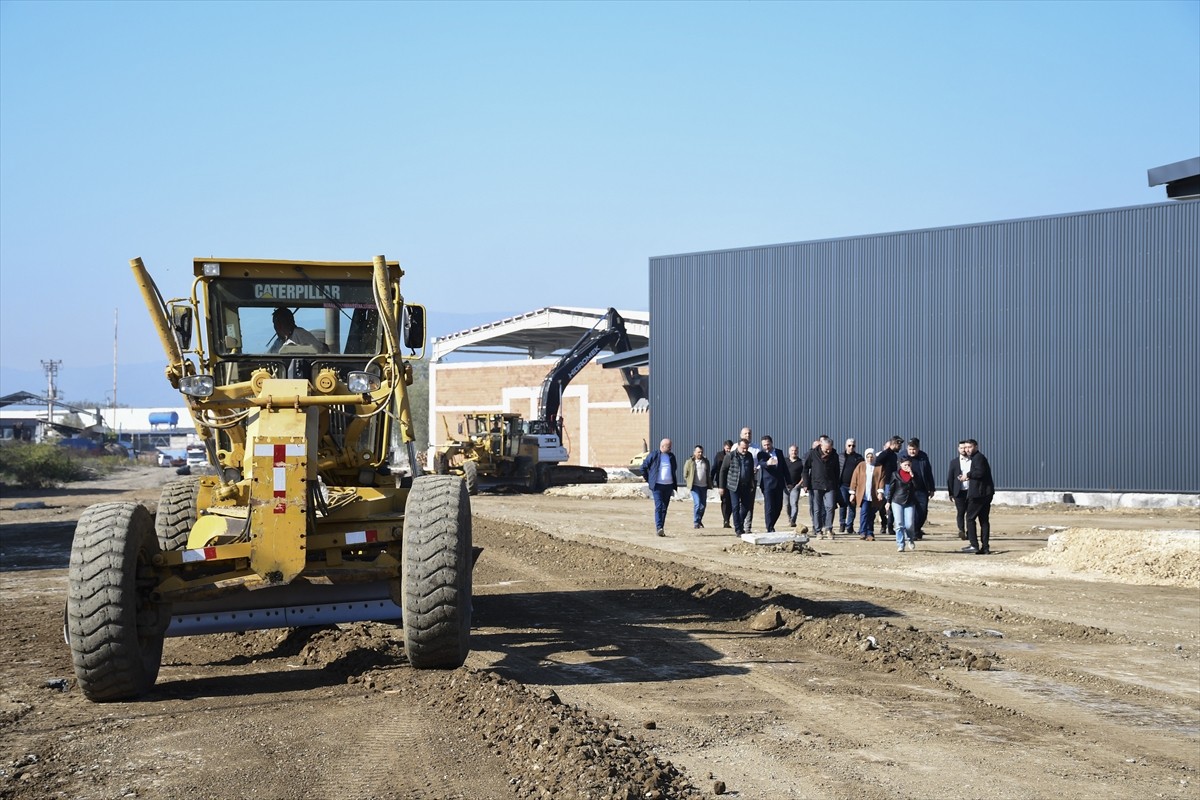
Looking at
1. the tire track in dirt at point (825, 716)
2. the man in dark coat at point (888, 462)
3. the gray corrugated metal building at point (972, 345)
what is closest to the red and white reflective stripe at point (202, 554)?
the tire track in dirt at point (825, 716)

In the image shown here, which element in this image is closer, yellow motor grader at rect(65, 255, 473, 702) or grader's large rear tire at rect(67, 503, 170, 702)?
grader's large rear tire at rect(67, 503, 170, 702)

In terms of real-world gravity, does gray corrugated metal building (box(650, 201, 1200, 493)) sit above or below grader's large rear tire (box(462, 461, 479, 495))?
above

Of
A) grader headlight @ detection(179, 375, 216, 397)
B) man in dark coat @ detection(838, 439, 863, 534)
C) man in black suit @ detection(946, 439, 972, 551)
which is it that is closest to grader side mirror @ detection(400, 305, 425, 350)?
grader headlight @ detection(179, 375, 216, 397)

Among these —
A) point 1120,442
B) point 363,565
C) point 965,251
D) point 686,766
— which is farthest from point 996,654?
point 965,251

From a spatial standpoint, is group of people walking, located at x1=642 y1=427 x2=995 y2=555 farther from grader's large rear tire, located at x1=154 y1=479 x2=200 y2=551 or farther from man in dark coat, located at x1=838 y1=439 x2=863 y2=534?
grader's large rear tire, located at x1=154 y1=479 x2=200 y2=551

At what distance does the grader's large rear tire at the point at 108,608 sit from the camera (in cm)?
761

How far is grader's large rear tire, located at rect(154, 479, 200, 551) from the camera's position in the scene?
1052 centimetres

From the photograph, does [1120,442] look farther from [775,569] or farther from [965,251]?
[775,569]

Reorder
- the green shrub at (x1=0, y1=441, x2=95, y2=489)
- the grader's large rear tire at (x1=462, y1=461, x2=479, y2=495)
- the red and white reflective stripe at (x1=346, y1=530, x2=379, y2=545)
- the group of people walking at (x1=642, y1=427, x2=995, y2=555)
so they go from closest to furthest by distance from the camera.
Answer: the red and white reflective stripe at (x1=346, y1=530, x2=379, y2=545) < the group of people walking at (x1=642, y1=427, x2=995, y2=555) < the grader's large rear tire at (x1=462, y1=461, x2=479, y2=495) < the green shrub at (x1=0, y1=441, x2=95, y2=489)

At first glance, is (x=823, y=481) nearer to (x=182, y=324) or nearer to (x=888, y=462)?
(x=888, y=462)

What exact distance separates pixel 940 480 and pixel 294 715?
87.7 ft

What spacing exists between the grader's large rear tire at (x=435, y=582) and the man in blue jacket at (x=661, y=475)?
12.4 metres

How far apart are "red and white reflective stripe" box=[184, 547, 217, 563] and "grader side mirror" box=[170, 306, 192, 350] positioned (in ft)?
6.89

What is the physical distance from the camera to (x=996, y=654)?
10031 mm
